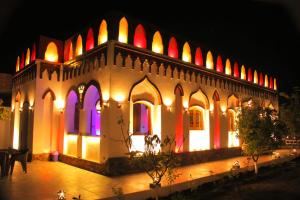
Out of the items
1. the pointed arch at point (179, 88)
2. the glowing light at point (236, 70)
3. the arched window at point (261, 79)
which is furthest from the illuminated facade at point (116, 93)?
the arched window at point (261, 79)

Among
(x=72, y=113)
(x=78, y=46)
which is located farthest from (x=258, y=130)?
(x=78, y=46)

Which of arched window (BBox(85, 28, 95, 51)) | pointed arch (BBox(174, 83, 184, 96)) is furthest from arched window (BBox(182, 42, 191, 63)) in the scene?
arched window (BBox(85, 28, 95, 51))

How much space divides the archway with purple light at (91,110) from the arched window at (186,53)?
4724 mm

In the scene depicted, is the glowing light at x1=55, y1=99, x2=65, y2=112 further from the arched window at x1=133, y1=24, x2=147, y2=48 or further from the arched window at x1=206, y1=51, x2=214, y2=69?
the arched window at x1=206, y1=51, x2=214, y2=69

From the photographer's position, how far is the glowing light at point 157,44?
12.2 metres

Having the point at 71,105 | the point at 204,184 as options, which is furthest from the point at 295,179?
the point at 71,105

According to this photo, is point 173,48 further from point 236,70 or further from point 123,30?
point 236,70

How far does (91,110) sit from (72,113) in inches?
66.8

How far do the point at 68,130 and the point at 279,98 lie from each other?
1821cm

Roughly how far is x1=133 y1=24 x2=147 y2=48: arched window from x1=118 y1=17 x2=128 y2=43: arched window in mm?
492

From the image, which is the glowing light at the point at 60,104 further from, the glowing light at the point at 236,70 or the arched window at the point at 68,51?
the glowing light at the point at 236,70

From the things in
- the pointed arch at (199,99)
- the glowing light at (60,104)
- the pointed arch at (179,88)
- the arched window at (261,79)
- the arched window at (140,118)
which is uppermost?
the arched window at (261,79)

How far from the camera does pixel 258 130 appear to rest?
9.76 meters

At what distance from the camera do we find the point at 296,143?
834 inches
